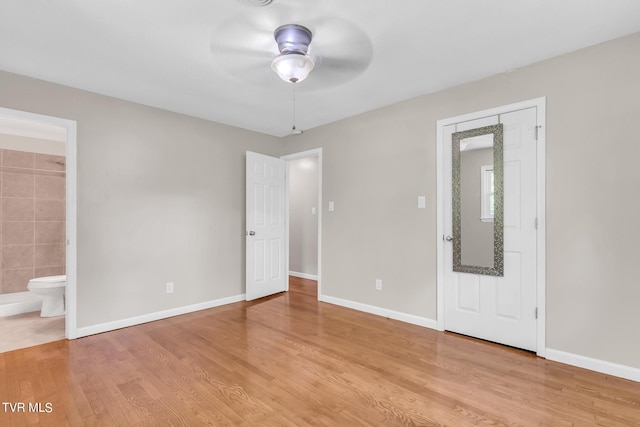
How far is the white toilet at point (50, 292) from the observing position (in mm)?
3576

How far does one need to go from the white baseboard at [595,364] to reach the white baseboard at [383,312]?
100cm

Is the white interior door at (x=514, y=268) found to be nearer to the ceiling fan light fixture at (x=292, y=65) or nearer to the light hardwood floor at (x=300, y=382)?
the light hardwood floor at (x=300, y=382)

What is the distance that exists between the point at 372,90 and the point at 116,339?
349cm

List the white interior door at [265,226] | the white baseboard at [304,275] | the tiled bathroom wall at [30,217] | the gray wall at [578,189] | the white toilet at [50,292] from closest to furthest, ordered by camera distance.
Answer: the gray wall at [578,189] → the white toilet at [50,292] → the tiled bathroom wall at [30,217] → the white interior door at [265,226] → the white baseboard at [304,275]

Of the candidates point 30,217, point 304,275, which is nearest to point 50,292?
point 30,217

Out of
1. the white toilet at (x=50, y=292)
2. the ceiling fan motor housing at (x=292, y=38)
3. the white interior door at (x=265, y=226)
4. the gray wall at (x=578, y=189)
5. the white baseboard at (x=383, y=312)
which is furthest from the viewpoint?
the white interior door at (x=265, y=226)

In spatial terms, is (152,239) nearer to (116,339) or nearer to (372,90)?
(116,339)

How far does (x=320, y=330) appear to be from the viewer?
10.4 ft

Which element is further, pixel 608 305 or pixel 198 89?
pixel 198 89

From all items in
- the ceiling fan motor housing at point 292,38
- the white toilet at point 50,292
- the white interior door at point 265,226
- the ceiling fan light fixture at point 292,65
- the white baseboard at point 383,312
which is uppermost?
the ceiling fan motor housing at point 292,38

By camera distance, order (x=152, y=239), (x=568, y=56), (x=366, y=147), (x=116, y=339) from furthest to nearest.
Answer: (x=366, y=147)
(x=152, y=239)
(x=116, y=339)
(x=568, y=56)

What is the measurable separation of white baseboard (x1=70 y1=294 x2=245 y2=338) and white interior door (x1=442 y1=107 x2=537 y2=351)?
115 inches

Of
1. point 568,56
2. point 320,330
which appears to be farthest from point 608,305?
point 320,330

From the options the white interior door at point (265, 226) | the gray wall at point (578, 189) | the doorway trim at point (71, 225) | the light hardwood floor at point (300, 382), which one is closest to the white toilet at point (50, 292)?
the doorway trim at point (71, 225)
